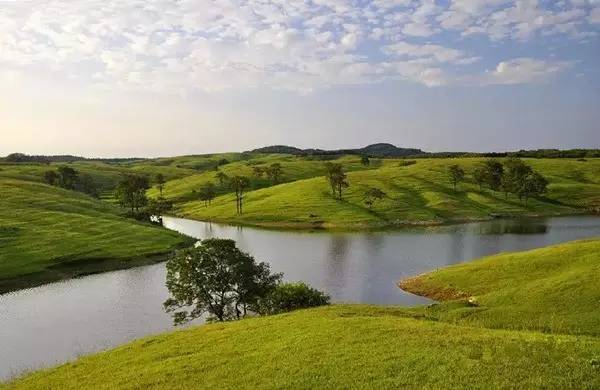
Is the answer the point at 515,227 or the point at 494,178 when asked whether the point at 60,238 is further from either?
the point at 494,178

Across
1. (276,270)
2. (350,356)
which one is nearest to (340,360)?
(350,356)

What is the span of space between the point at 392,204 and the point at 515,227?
127 feet

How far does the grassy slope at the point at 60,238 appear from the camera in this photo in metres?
86.6

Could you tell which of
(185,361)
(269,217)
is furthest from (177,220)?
(185,361)

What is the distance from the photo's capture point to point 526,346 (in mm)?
25016

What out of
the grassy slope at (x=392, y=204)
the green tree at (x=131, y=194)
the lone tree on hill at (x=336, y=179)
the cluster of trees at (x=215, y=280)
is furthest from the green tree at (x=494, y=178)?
the cluster of trees at (x=215, y=280)

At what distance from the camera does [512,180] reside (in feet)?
586

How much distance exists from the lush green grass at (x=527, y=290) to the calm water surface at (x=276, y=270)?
6.53m

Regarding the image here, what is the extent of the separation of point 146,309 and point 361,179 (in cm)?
14225

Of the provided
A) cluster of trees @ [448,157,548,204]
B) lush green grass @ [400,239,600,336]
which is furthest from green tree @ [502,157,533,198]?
lush green grass @ [400,239,600,336]

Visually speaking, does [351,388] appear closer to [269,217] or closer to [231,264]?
[231,264]

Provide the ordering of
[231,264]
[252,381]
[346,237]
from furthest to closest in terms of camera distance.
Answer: [346,237], [231,264], [252,381]

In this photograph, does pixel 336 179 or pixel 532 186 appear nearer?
pixel 532 186

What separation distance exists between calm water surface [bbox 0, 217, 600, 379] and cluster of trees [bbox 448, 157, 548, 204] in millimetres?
31817
